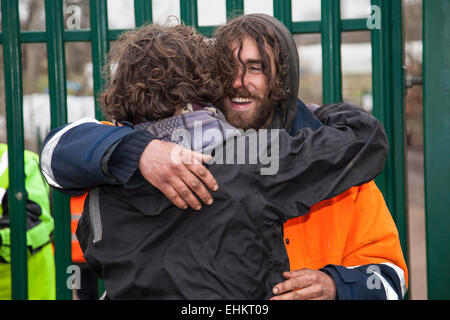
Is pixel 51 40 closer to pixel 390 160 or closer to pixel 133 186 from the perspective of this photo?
pixel 133 186

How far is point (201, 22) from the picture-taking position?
8.11ft

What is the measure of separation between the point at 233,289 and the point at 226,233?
5.5 inches

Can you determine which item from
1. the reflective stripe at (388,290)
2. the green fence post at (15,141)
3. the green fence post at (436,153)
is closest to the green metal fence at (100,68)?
the green fence post at (15,141)

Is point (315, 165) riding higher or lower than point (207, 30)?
lower

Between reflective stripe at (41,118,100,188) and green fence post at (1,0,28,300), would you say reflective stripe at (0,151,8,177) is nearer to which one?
green fence post at (1,0,28,300)

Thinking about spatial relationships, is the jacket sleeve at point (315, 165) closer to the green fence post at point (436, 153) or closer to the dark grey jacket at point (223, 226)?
the dark grey jacket at point (223, 226)

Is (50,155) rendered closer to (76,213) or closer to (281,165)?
(281,165)

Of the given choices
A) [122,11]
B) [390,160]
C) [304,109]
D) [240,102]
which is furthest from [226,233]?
[122,11]

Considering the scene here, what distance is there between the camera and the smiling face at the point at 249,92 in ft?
6.66

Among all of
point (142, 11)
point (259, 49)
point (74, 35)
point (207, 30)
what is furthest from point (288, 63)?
point (74, 35)

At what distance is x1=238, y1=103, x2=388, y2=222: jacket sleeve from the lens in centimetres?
136

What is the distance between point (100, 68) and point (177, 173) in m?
1.24

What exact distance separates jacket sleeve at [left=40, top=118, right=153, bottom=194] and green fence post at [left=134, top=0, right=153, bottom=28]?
1.08m

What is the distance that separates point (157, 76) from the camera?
146cm
